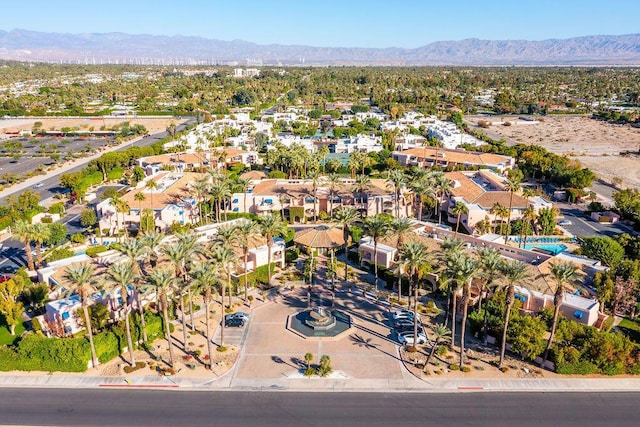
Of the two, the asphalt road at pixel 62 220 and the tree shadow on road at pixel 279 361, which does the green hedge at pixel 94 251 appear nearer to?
the asphalt road at pixel 62 220

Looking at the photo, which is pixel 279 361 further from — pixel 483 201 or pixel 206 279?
pixel 483 201

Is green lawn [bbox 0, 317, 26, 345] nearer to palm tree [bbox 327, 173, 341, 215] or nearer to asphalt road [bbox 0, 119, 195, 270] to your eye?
asphalt road [bbox 0, 119, 195, 270]

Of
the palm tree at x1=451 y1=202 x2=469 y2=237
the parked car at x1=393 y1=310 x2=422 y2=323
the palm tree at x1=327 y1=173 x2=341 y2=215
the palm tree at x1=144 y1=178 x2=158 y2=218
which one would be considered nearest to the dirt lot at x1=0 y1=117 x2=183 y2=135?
the palm tree at x1=144 y1=178 x2=158 y2=218

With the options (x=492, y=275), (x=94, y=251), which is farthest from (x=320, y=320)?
(x=94, y=251)

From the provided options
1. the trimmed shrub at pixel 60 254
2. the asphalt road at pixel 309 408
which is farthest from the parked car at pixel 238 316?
the trimmed shrub at pixel 60 254

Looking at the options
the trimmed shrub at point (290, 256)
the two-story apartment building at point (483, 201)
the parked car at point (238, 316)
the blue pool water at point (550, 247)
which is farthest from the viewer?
the two-story apartment building at point (483, 201)

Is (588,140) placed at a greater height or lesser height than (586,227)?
greater

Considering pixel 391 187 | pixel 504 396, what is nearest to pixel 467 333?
pixel 504 396
